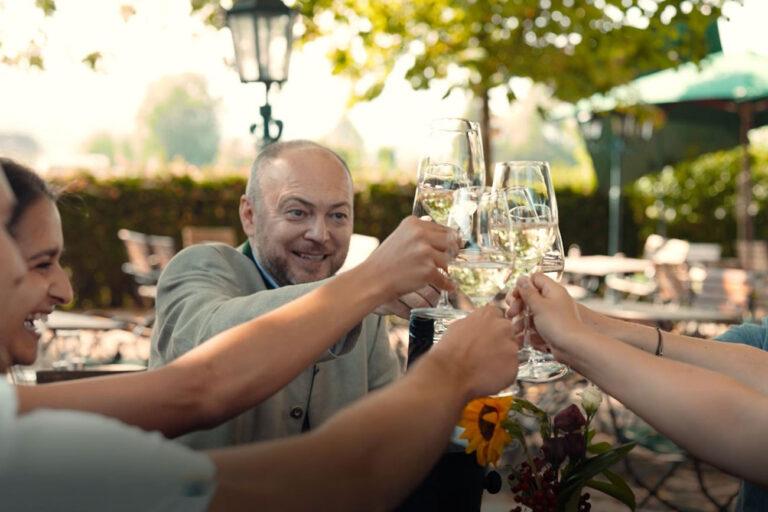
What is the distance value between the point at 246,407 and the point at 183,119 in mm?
105500

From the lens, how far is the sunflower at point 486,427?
179 centimetres

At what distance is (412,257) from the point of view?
1.90 metres

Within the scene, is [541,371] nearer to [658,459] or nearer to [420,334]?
[420,334]

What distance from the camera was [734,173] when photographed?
18.2m

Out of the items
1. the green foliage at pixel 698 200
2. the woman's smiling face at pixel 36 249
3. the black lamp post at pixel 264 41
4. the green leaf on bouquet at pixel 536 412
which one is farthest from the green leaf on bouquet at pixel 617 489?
the green foliage at pixel 698 200

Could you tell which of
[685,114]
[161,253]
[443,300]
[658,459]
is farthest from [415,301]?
[685,114]

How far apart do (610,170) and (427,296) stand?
47.1 feet

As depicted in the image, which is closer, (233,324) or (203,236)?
(233,324)

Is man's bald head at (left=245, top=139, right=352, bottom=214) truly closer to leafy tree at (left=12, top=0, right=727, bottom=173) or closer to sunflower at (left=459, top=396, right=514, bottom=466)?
sunflower at (left=459, top=396, right=514, bottom=466)

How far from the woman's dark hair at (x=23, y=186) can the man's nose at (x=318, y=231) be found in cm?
110

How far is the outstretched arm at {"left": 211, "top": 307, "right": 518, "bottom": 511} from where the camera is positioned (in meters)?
1.19

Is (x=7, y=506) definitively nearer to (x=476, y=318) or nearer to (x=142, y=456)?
(x=142, y=456)

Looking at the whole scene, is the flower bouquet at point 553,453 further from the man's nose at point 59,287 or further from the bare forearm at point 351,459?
the man's nose at point 59,287

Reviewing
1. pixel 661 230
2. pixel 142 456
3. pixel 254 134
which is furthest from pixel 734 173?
pixel 142 456
